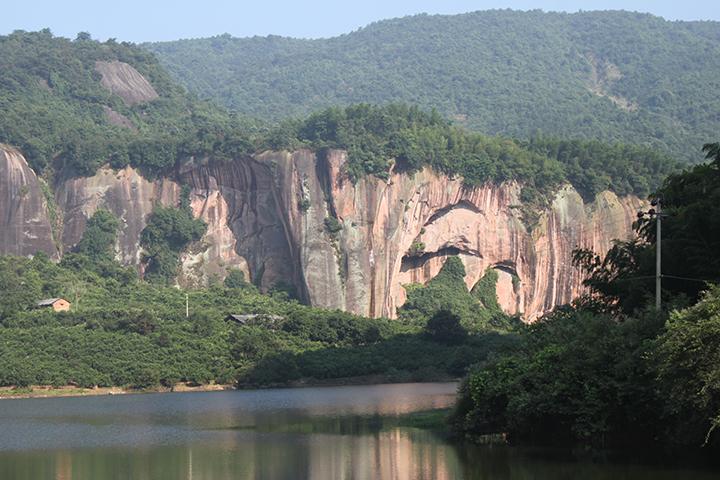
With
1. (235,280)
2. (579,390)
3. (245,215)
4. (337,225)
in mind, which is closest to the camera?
(579,390)

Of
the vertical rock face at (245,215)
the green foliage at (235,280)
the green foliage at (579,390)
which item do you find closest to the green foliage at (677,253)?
the green foliage at (579,390)

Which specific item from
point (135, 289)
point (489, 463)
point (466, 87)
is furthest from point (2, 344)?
point (466, 87)

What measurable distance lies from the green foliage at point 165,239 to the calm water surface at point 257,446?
133 ft

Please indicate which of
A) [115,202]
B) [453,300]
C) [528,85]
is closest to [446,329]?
[453,300]

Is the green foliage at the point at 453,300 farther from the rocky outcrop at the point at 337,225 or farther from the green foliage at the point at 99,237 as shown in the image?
the green foliage at the point at 99,237

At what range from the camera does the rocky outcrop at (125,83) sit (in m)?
134

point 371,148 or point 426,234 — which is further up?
point 371,148

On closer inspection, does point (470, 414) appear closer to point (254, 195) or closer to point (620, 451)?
point (620, 451)

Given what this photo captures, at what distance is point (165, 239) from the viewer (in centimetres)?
10731

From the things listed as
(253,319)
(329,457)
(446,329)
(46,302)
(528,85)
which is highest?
(528,85)

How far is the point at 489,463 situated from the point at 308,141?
2900 inches

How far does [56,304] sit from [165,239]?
18.9m

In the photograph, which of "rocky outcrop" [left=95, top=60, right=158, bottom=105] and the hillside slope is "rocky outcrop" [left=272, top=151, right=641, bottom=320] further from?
"rocky outcrop" [left=95, top=60, right=158, bottom=105]

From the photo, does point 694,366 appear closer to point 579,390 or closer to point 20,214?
point 579,390
